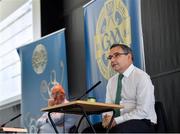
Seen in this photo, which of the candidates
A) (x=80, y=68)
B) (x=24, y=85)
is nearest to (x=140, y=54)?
(x=80, y=68)

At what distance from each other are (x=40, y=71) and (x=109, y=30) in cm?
135

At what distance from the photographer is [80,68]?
5238mm

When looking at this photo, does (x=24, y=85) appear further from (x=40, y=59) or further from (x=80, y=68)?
(x=80, y=68)

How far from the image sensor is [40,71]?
5309mm

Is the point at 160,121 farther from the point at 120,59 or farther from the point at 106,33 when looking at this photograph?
the point at 106,33

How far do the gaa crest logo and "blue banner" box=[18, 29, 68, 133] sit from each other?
61 cm

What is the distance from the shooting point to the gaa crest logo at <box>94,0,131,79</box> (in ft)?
13.4

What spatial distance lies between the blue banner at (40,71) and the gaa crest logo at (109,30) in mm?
611

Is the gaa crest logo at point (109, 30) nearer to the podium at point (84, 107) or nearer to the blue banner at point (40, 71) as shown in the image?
the blue banner at point (40, 71)

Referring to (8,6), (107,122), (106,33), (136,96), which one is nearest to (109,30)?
(106,33)

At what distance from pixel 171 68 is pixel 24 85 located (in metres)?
2.48

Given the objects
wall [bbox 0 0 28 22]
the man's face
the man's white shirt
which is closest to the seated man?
the man's white shirt

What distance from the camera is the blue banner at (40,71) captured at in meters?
4.98

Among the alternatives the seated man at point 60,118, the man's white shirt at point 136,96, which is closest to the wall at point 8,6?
the seated man at point 60,118
